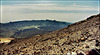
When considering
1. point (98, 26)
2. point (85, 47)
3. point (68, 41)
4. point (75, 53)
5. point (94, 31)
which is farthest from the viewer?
point (98, 26)

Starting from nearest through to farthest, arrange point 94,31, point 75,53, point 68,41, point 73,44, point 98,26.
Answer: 1. point 75,53
2. point 73,44
3. point 68,41
4. point 94,31
5. point 98,26

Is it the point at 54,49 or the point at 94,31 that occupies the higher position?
the point at 94,31

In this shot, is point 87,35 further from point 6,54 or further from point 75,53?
point 6,54

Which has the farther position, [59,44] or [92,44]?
[59,44]

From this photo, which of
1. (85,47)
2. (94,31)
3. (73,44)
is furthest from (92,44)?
(94,31)

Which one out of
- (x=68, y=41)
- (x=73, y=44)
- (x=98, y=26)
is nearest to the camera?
(x=73, y=44)

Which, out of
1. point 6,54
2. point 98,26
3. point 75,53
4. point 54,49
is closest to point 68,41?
point 54,49

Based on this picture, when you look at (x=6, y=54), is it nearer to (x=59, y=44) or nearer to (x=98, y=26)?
(x=59, y=44)

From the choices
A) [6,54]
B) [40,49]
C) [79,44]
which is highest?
[79,44]

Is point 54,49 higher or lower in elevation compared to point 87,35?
lower
